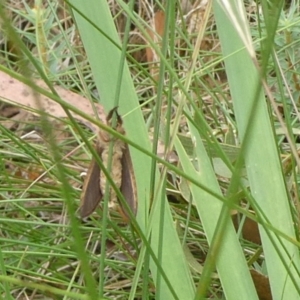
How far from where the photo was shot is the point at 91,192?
0.57 metres

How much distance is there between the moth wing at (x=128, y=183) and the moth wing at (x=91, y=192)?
3 cm

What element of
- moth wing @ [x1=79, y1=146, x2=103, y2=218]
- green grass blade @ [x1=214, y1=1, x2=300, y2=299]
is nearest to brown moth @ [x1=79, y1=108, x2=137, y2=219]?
moth wing @ [x1=79, y1=146, x2=103, y2=218]

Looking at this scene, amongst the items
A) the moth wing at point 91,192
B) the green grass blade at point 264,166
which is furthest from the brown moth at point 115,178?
the green grass blade at point 264,166

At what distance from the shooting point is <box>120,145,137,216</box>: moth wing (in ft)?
1.83

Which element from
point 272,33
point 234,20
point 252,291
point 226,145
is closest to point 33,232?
point 226,145

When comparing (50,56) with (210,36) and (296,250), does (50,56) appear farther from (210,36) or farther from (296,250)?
(296,250)

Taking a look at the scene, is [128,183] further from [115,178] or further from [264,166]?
[264,166]

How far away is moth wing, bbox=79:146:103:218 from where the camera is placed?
0.56 m

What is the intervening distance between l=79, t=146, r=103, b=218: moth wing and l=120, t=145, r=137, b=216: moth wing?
1.0 inches

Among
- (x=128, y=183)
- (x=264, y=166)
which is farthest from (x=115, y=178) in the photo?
(x=264, y=166)

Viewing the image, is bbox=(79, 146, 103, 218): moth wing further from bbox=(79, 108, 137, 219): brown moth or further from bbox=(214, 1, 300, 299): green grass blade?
bbox=(214, 1, 300, 299): green grass blade

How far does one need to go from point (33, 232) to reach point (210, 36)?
795 mm

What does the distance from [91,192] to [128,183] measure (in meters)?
0.04

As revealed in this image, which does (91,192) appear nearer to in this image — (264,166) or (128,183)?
(128,183)
